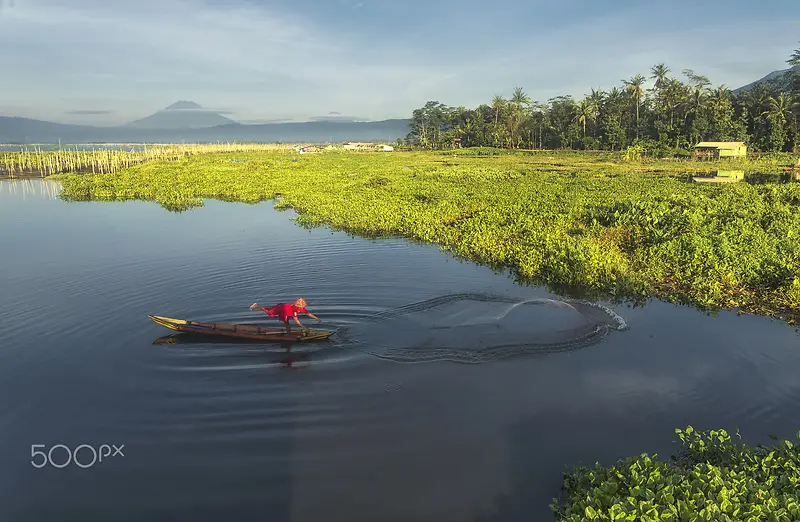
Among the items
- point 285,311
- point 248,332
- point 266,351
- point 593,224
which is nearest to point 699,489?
point 285,311

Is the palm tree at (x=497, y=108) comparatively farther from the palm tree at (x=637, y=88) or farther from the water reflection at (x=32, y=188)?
the water reflection at (x=32, y=188)

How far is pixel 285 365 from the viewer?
35.4 ft

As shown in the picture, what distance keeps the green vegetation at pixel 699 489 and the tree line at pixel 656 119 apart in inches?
2631

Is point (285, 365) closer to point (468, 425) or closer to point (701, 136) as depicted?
point (468, 425)

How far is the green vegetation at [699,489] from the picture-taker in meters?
5.16

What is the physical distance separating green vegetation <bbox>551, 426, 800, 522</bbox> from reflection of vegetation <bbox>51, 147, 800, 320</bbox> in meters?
7.95

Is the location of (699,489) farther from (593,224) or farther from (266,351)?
(593,224)

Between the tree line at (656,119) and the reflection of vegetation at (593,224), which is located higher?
the tree line at (656,119)

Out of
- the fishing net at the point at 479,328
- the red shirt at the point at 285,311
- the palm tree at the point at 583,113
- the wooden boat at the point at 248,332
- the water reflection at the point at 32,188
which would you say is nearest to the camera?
the red shirt at the point at 285,311

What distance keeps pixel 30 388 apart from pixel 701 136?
80539 mm

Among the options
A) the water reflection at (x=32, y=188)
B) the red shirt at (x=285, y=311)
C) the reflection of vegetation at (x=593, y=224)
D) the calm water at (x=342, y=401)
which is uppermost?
the water reflection at (x=32, y=188)

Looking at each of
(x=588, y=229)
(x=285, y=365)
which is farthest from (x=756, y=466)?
(x=588, y=229)

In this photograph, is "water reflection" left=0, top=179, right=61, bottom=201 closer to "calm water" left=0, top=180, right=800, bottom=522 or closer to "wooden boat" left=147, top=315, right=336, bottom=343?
"calm water" left=0, top=180, right=800, bottom=522

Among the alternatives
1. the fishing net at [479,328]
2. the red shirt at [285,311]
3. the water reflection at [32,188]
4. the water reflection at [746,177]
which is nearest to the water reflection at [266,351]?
the red shirt at [285,311]
